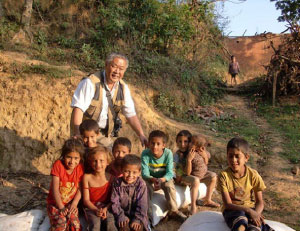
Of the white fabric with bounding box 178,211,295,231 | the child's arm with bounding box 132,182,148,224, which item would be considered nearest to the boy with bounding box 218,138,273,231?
the white fabric with bounding box 178,211,295,231

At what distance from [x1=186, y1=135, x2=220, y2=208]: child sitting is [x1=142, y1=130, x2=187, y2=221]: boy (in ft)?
0.96

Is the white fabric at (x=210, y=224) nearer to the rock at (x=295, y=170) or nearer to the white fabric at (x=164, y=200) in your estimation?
the white fabric at (x=164, y=200)

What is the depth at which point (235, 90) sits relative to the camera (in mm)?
13375

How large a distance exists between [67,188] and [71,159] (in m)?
0.30

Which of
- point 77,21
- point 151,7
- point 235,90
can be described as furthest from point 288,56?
point 77,21

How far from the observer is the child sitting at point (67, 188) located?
3.01 meters

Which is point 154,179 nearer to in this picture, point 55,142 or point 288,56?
point 55,142

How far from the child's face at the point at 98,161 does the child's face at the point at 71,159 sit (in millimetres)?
141

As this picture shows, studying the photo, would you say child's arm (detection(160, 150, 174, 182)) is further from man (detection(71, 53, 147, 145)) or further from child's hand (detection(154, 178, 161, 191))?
man (detection(71, 53, 147, 145))

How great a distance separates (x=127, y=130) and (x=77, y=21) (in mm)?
4541

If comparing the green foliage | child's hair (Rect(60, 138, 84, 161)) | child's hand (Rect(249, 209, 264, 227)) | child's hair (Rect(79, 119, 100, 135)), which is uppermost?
the green foliage

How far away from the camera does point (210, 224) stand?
10.4 feet

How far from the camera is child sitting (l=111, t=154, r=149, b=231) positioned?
3.09 meters

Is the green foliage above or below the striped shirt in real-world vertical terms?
above
